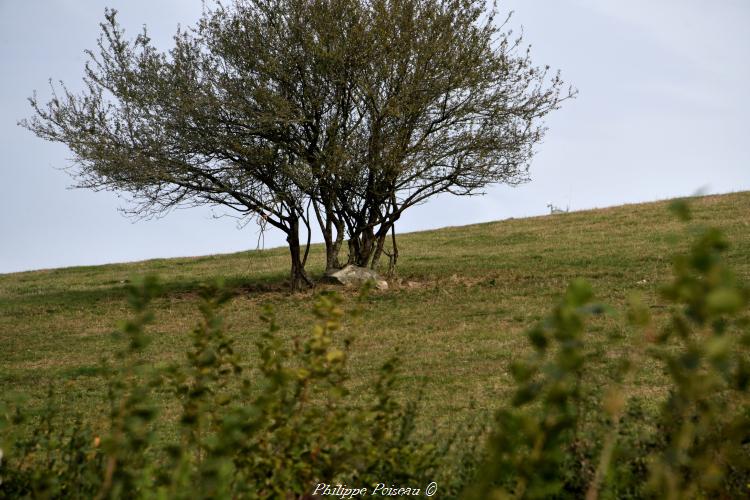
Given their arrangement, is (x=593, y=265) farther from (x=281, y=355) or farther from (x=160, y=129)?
(x=281, y=355)

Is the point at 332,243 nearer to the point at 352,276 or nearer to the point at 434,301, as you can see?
the point at 352,276

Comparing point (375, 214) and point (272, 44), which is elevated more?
point (272, 44)

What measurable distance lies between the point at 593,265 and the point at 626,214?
10.6 meters

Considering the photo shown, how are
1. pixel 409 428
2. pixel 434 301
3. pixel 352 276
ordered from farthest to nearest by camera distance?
pixel 352 276 < pixel 434 301 < pixel 409 428

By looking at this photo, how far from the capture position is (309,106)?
2284 cm

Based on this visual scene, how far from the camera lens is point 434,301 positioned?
2066 cm

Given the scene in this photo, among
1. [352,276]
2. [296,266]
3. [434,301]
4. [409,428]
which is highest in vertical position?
[296,266]

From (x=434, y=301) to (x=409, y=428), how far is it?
49.1ft

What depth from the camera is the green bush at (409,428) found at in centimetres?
260

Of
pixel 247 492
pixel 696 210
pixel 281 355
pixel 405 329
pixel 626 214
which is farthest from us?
pixel 626 214

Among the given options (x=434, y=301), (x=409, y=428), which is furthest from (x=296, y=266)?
(x=409, y=428)

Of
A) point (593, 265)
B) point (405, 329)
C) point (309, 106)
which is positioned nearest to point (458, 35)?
point (309, 106)

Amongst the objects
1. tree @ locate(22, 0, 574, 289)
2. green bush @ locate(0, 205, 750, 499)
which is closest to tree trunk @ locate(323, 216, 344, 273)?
tree @ locate(22, 0, 574, 289)

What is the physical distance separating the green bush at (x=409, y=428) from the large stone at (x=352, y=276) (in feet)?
53.4
